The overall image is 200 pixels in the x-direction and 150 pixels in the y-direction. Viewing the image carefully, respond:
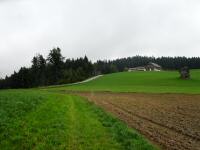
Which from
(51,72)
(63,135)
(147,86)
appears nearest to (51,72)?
(51,72)

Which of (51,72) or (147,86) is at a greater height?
(51,72)

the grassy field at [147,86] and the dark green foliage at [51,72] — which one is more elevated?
the dark green foliage at [51,72]

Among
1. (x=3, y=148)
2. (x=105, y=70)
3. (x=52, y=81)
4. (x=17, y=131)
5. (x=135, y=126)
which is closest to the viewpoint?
(x=3, y=148)

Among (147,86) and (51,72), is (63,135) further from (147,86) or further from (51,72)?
(51,72)

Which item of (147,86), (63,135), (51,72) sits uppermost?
(51,72)

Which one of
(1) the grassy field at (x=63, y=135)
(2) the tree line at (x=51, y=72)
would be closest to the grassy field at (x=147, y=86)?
(2) the tree line at (x=51, y=72)

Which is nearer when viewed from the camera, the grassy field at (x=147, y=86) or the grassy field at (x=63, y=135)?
the grassy field at (x=63, y=135)

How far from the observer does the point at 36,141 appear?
12.3m

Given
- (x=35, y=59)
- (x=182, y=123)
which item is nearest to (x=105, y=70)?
(x=35, y=59)

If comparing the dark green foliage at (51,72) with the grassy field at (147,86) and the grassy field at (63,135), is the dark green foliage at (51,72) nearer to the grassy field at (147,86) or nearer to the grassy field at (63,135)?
the grassy field at (147,86)

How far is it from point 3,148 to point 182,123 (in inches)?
428

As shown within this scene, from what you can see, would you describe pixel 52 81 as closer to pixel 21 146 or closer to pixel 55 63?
pixel 55 63

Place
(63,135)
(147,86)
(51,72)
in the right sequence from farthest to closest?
(51,72)
(147,86)
(63,135)

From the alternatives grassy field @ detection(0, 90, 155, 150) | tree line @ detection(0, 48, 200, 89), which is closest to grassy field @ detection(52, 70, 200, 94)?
tree line @ detection(0, 48, 200, 89)
